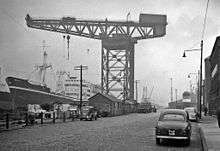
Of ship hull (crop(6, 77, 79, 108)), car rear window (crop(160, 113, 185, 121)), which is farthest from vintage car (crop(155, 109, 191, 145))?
ship hull (crop(6, 77, 79, 108))

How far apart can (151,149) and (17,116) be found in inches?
903

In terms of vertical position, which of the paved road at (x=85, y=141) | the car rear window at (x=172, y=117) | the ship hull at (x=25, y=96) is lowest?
the paved road at (x=85, y=141)

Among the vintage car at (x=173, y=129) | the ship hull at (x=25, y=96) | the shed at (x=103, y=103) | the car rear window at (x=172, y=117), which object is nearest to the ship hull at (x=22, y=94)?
the ship hull at (x=25, y=96)

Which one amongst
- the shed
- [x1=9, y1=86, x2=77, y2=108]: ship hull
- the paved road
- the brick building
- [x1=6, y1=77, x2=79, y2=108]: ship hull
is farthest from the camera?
the shed

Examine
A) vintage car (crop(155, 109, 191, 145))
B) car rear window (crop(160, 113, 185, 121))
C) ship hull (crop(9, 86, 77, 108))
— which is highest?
ship hull (crop(9, 86, 77, 108))

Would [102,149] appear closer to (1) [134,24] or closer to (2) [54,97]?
(1) [134,24]

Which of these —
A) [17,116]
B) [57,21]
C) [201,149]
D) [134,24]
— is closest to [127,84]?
[134,24]

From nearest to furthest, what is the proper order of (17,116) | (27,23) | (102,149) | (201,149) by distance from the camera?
(102,149), (201,149), (17,116), (27,23)

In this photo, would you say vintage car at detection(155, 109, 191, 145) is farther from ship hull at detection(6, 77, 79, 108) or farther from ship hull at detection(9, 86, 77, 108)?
ship hull at detection(6, 77, 79, 108)

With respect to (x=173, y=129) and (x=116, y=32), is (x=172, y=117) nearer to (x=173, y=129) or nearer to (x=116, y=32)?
(x=173, y=129)

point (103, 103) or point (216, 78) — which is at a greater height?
point (216, 78)

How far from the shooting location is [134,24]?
Result: 65250 mm

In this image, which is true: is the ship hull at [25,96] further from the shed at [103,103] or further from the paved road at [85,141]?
the paved road at [85,141]

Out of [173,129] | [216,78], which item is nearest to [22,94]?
[216,78]
